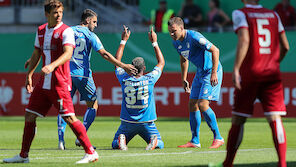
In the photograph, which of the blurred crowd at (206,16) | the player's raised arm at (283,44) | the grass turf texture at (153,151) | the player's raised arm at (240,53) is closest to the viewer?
the player's raised arm at (240,53)

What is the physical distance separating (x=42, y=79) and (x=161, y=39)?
13.7m

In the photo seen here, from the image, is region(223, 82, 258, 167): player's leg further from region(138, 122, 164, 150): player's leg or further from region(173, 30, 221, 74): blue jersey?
region(173, 30, 221, 74): blue jersey

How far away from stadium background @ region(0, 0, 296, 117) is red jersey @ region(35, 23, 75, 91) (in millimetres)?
11401

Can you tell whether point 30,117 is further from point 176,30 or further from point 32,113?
point 176,30

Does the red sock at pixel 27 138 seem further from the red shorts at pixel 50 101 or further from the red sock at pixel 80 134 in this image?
the red sock at pixel 80 134

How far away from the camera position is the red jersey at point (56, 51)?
7.77m

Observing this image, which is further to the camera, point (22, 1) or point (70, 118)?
point (22, 1)

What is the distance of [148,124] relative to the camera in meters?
10.1

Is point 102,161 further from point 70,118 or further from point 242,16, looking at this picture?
point 242,16

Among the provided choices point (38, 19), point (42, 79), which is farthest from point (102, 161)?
point (38, 19)

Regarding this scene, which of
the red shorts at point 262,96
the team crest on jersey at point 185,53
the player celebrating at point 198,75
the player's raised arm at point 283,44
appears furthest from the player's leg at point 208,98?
the red shorts at point 262,96

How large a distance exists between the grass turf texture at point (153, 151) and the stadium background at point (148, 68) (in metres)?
0.94

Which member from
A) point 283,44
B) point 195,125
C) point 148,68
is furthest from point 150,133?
point 148,68

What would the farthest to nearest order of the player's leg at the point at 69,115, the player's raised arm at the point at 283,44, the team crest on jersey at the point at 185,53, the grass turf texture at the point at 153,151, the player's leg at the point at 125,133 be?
the team crest on jersey at the point at 185,53 → the player's leg at the point at 125,133 → the grass turf texture at the point at 153,151 → the player's leg at the point at 69,115 → the player's raised arm at the point at 283,44
